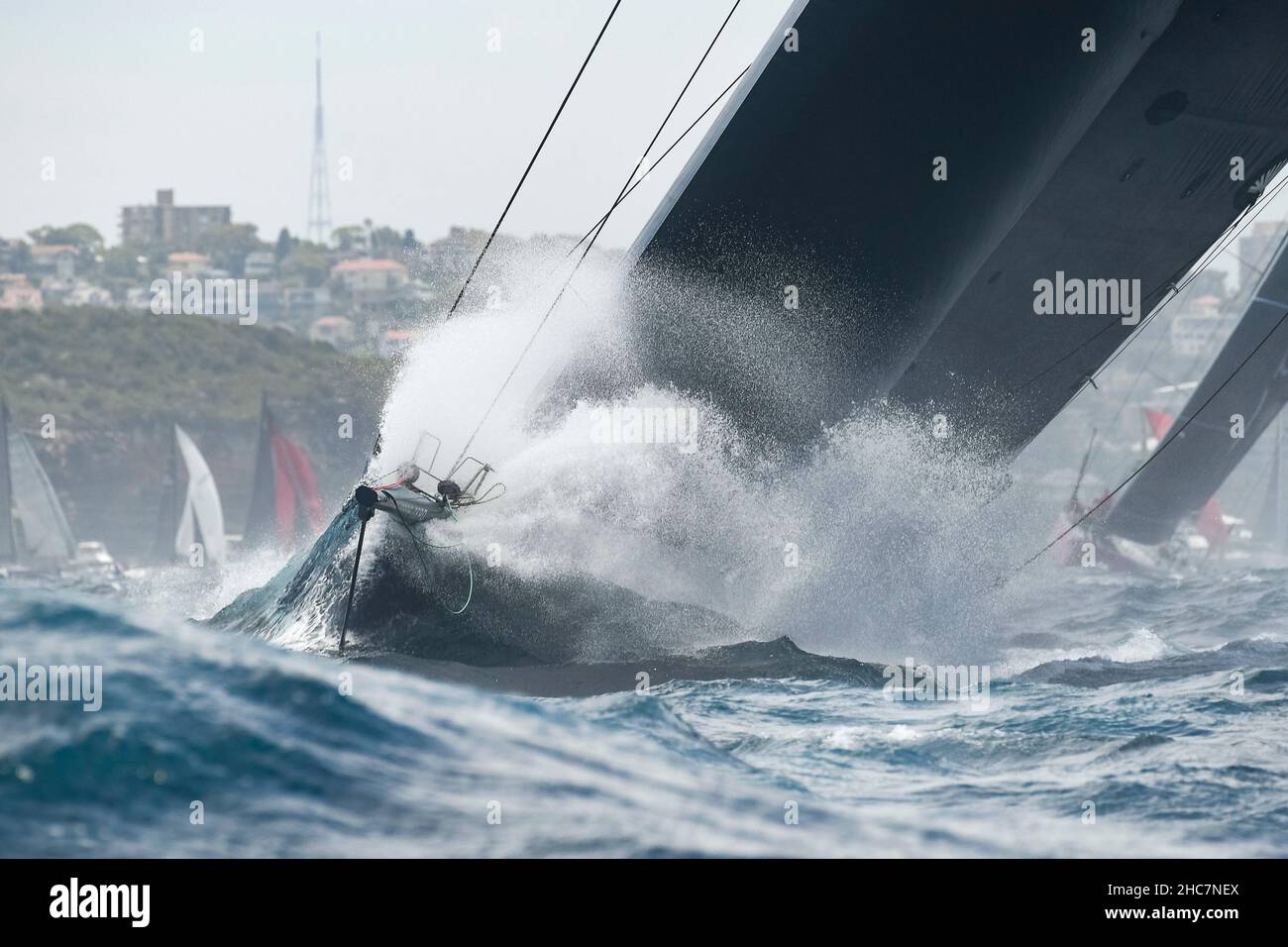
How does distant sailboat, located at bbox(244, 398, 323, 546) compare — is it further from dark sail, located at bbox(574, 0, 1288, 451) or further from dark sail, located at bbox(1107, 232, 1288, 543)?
dark sail, located at bbox(574, 0, 1288, 451)

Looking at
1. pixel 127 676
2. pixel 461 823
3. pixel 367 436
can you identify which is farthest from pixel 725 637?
pixel 367 436

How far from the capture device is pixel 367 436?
246 feet

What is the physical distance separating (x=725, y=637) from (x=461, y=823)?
8022 mm

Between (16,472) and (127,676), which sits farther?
(16,472)

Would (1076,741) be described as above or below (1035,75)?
below

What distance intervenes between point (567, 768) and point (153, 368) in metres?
97.4

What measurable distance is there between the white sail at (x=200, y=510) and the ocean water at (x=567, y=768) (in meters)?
46.8

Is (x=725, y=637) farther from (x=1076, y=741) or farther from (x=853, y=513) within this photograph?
(x=1076, y=741)

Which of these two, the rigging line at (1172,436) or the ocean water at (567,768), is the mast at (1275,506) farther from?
the ocean water at (567,768)

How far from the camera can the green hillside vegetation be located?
90062 millimetres

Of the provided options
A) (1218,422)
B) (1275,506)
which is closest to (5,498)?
(1218,422)

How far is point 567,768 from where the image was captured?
18.4ft

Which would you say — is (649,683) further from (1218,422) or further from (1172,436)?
(1218,422)
